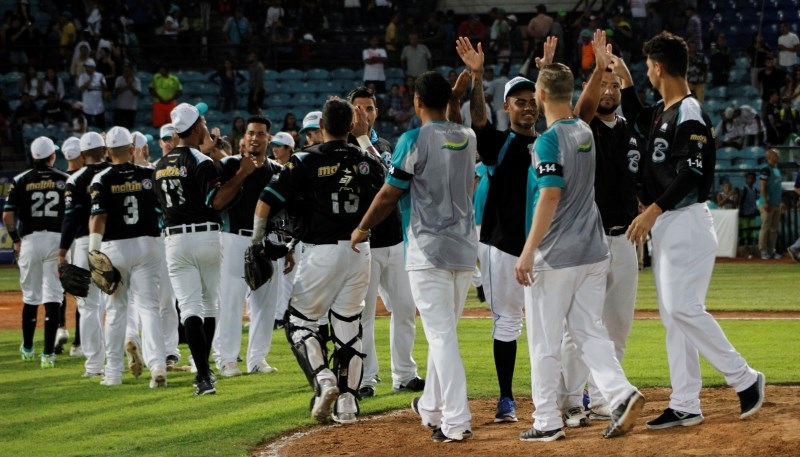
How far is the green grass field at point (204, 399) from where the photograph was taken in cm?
799

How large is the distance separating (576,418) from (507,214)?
1.49 m

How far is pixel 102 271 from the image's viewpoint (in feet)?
34.2

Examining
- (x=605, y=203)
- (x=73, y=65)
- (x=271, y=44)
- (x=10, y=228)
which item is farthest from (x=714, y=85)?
(x=605, y=203)

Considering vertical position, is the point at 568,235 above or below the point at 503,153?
below

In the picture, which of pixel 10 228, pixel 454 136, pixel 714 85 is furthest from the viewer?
pixel 714 85

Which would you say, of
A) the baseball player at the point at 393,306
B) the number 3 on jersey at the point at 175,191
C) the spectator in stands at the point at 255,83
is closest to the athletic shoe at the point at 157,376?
the number 3 on jersey at the point at 175,191

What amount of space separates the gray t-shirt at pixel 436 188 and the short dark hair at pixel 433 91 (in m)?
0.14

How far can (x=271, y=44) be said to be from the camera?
1234 inches

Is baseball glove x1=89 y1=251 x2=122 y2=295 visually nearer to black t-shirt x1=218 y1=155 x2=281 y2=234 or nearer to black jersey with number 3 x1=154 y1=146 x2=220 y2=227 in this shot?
black jersey with number 3 x1=154 y1=146 x2=220 y2=227

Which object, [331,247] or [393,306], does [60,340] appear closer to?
[393,306]

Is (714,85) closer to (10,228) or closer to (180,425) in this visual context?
(10,228)

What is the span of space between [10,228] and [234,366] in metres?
3.96

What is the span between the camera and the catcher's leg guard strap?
8.59m

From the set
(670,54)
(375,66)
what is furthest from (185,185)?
(375,66)
